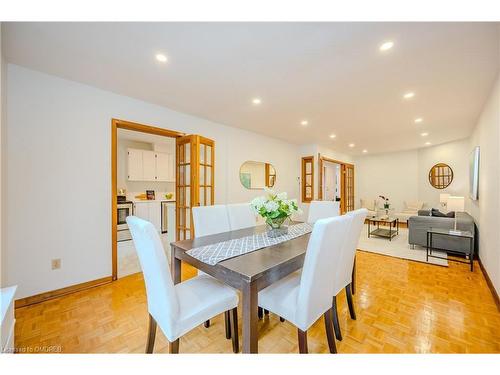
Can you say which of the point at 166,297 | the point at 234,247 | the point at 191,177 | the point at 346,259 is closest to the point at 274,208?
the point at 234,247

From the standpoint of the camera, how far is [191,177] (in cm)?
314

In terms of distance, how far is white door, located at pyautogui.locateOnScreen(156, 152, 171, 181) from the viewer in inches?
214

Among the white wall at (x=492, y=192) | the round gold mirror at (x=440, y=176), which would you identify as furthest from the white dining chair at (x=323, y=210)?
the round gold mirror at (x=440, y=176)

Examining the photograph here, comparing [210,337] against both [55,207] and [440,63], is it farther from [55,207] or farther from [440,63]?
[440,63]

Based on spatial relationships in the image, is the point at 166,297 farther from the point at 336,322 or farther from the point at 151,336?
the point at 336,322

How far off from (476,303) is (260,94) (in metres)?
3.19

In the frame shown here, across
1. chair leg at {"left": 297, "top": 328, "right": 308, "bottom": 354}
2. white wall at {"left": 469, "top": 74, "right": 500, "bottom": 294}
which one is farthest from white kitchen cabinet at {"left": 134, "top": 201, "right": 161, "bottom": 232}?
white wall at {"left": 469, "top": 74, "right": 500, "bottom": 294}

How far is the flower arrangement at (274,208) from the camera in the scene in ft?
6.12

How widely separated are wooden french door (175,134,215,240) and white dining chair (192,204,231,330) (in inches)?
39.4

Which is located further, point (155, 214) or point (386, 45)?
point (155, 214)

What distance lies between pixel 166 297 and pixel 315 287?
836 millimetres

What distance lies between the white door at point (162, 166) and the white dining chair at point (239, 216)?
12.4 ft

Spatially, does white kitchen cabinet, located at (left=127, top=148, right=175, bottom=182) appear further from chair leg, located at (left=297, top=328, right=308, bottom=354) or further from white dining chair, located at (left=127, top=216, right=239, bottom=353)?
chair leg, located at (left=297, top=328, right=308, bottom=354)

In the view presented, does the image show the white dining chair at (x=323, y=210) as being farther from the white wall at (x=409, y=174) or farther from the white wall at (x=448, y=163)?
the white wall at (x=409, y=174)
